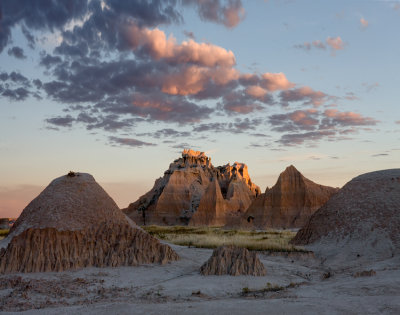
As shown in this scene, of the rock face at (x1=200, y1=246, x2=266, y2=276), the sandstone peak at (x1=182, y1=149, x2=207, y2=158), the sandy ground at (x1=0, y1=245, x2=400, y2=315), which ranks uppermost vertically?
the sandstone peak at (x1=182, y1=149, x2=207, y2=158)

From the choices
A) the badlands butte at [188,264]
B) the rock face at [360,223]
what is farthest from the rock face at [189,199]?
the badlands butte at [188,264]

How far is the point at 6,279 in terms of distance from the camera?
14.9 metres

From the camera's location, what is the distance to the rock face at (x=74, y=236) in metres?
16.8

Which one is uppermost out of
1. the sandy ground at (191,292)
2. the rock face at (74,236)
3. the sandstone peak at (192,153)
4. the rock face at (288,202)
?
the sandstone peak at (192,153)

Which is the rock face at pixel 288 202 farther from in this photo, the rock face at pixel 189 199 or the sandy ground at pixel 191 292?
the sandy ground at pixel 191 292

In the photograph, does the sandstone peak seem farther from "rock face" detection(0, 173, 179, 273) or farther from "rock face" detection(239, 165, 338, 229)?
"rock face" detection(0, 173, 179, 273)

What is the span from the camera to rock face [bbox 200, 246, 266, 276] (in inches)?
627

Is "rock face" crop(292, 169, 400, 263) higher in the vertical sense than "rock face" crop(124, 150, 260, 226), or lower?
lower

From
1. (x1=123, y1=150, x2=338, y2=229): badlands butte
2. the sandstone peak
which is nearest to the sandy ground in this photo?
(x1=123, y1=150, x2=338, y2=229): badlands butte

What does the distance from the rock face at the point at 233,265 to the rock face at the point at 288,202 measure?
41.8m

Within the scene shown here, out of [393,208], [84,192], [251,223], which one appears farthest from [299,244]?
[251,223]

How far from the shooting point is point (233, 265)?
630 inches

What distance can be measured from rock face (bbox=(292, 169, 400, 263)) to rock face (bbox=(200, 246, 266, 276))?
8370 millimetres

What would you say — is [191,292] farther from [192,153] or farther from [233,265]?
[192,153]
